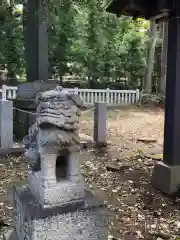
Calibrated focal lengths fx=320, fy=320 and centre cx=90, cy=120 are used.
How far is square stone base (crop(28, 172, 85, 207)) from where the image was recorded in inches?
97.0

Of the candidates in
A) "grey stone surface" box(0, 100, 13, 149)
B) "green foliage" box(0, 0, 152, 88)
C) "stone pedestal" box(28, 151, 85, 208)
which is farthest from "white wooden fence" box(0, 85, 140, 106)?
"stone pedestal" box(28, 151, 85, 208)

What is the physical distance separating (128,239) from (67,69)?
1513cm

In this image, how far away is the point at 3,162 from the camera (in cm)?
643

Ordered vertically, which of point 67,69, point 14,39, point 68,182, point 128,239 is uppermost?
point 14,39

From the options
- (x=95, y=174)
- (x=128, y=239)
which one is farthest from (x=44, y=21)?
(x=128, y=239)

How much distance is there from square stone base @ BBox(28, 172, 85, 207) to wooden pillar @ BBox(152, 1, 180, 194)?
261 cm

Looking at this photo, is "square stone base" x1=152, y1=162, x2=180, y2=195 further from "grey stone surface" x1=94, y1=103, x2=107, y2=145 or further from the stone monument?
"grey stone surface" x1=94, y1=103, x2=107, y2=145

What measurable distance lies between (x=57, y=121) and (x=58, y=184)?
50 cm

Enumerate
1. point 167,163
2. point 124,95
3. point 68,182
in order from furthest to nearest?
point 124,95, point 167,163, point 68,182

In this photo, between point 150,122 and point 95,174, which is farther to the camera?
point 150,122

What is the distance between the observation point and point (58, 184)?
2.49 m

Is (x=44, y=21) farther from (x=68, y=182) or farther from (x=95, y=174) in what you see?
(x=68, y=182)

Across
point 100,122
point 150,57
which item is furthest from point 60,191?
point 150,57

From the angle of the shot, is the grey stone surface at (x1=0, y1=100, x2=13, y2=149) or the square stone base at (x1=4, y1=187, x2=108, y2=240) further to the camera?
the grey stone surface at (x1=0, y1=100, x2=13, y2=149)
